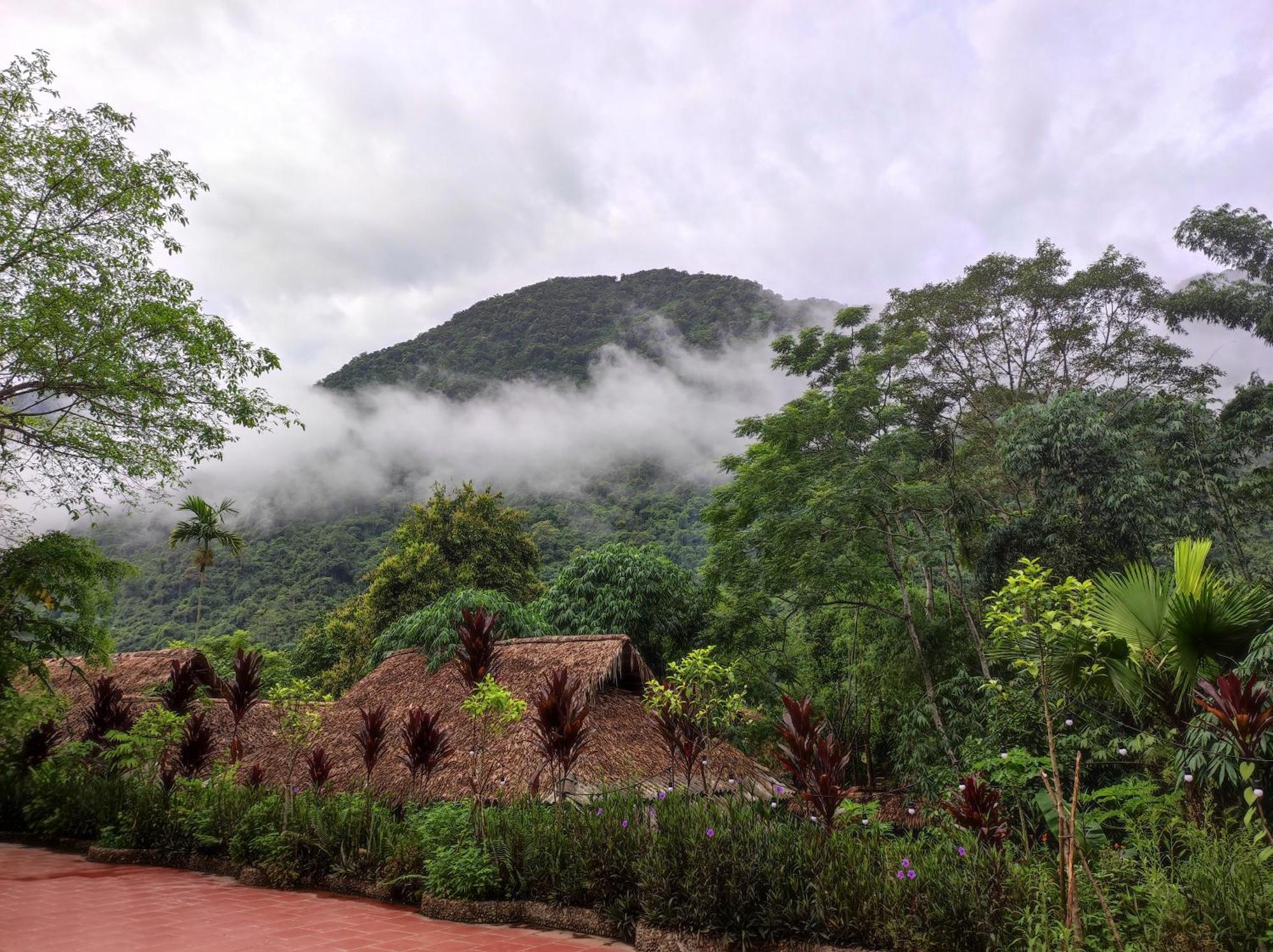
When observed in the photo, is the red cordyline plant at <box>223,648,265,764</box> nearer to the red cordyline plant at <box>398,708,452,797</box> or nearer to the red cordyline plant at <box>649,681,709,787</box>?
the red cordyline plant at <box>398,708,452,797</box>

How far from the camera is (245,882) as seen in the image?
5801 millimetres

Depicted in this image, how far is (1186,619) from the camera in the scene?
4449 mm

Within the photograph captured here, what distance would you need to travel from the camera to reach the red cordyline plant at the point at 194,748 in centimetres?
755

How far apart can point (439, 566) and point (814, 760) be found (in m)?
13.8

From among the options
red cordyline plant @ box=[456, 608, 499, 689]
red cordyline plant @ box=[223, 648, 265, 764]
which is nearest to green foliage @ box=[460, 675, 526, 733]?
red cordyline plant @ box=[456, 608, 499, 689]

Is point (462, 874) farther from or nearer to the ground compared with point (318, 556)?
nearer to the ground

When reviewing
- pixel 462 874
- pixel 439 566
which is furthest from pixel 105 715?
pixel 439 566

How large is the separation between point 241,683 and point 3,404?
399cm

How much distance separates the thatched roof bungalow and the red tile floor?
68.0 inches

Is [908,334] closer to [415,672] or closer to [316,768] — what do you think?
[415,672]

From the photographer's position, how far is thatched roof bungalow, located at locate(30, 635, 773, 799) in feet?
25.1

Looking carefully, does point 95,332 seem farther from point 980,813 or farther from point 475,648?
point 980,813

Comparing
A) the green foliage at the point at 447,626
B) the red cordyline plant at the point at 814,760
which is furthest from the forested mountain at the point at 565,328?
the red cordyline plant at the point at 814,760

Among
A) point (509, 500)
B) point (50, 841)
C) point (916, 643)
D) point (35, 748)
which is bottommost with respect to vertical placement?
point (50, 841)
